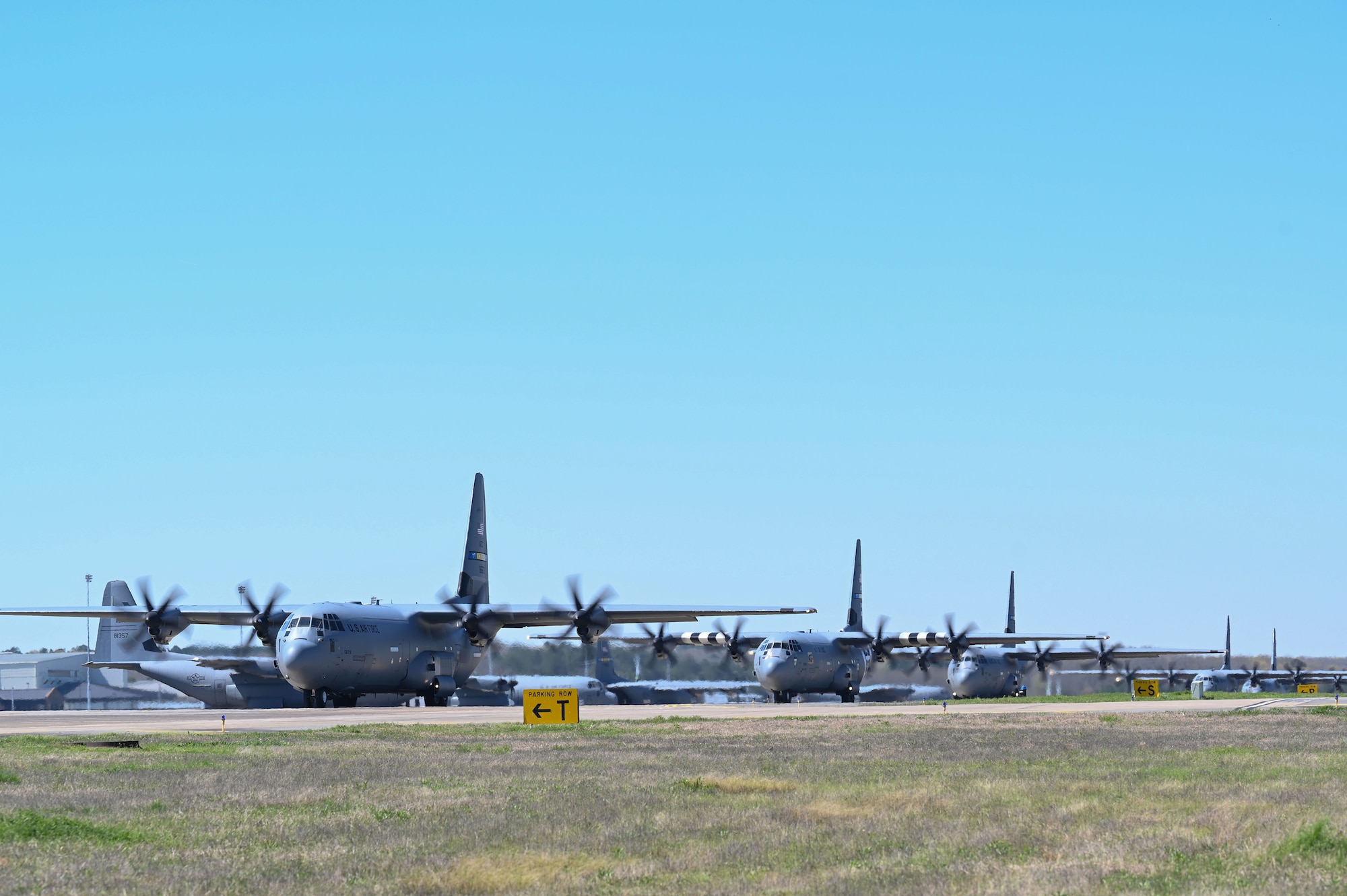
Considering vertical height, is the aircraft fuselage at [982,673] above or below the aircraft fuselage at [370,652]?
below

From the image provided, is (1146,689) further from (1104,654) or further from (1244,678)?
(1244,678)

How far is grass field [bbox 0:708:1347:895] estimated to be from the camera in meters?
12.6

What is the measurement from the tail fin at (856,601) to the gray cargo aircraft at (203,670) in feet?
117

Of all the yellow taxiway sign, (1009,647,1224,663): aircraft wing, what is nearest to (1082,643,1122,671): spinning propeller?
(1009,647,1224,663): aircraft wing

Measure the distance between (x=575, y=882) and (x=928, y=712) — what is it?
137 feet

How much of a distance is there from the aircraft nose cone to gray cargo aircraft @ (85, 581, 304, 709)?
8.80m

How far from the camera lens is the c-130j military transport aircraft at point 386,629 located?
194ft

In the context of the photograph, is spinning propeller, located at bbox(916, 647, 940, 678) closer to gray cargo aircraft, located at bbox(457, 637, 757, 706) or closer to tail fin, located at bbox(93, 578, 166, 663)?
gray cargo aircraft, located at bbox(457, 637, 757, 706)

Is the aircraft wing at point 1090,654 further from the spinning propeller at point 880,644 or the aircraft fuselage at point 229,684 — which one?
the aircraft fuselage at point 229,684

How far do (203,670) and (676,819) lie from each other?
65649mm

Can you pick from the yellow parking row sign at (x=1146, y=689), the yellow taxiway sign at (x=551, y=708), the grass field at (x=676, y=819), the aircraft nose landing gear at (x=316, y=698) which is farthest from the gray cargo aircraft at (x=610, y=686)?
the grass field at (x=676, y=819)

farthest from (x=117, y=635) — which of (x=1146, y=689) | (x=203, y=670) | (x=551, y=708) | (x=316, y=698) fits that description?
(x=1146, y=689)

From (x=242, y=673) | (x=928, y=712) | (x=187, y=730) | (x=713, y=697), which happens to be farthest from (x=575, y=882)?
(x=713, y=697)

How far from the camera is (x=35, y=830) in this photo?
15305 millimetres
